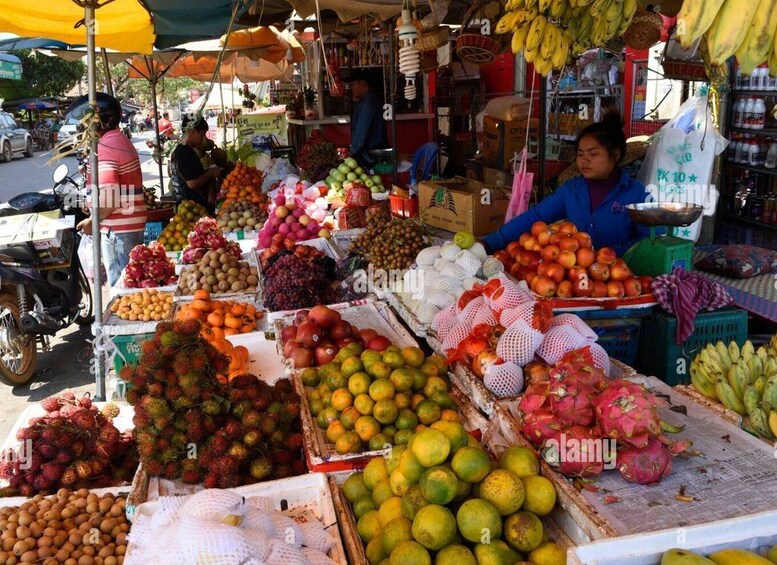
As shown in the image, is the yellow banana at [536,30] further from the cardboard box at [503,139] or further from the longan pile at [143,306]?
the cardboard box at [503,139]

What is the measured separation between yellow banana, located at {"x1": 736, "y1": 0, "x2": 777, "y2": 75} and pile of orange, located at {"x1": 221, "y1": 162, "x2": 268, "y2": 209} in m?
5.62

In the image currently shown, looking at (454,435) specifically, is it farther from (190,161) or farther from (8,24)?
(190,161)

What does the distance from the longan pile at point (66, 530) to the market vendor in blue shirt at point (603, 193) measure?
298cm

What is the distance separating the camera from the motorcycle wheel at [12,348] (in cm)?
500

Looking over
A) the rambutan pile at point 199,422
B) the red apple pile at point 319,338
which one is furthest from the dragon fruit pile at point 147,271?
the rambutan pile at point 199,422

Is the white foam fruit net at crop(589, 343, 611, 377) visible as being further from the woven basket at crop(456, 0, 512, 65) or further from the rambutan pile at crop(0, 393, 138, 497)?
the woven basket at crop(456, 0, 512, 65)

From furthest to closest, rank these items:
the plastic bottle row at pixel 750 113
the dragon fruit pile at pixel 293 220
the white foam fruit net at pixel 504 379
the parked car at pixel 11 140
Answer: the parked car at pixel 11 140, the plastic bottle row at pixel 750 113, the dragon fruit pile at pixel 293 220, the white foam fruit net at pixel 504 379

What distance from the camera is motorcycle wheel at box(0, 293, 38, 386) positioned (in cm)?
500

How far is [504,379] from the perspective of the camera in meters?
2.29

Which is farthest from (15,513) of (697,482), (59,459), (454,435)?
(697,482)

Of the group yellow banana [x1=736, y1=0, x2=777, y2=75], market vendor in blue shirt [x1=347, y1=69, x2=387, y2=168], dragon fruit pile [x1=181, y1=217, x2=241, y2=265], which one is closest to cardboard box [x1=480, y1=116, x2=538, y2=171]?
market vendor in blue shirt [x1=347, y1=69, x2=387, y2=168]

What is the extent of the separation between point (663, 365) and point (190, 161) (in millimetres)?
5809

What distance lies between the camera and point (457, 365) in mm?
2607

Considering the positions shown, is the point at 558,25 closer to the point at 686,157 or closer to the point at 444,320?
the point at 444,320
